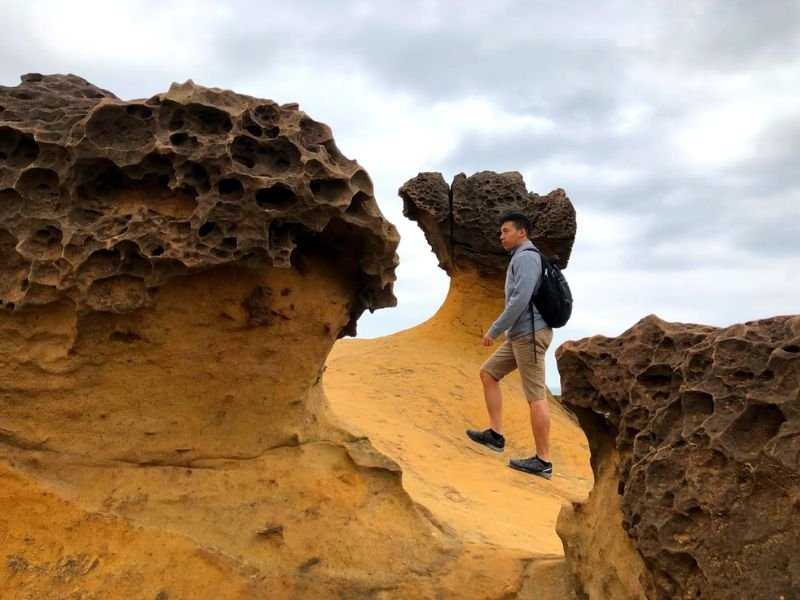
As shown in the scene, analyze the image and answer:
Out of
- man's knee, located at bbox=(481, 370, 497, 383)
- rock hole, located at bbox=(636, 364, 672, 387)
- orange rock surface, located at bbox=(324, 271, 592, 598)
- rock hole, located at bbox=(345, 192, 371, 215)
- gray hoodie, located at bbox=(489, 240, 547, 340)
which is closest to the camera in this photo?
rock hole, located at bbox=(636, 364, 672, 387)

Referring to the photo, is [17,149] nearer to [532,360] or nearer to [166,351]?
[166,351]

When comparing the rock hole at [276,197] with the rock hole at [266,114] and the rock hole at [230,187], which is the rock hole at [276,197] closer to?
the rock hole at [230,187]

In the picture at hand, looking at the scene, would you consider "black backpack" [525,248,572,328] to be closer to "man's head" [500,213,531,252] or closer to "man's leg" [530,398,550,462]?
"man's head" [500,213,531,252]

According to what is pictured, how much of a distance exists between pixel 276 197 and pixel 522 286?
7.47 feet

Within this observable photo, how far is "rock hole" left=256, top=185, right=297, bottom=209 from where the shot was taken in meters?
2.79

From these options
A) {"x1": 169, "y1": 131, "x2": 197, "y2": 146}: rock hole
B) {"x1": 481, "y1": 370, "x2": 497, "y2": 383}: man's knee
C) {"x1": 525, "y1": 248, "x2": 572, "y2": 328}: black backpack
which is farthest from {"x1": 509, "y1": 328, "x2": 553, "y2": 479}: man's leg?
{"x1": 169, "y1": 131, "x2": 197, "y2": 146}: rock hole

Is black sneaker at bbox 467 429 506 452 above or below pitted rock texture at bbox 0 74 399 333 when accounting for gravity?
below

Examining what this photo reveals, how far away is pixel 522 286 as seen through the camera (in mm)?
4656

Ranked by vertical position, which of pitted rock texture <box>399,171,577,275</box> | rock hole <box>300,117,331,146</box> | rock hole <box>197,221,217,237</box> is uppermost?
pitted rock texture <box>399,171,577,275</box>

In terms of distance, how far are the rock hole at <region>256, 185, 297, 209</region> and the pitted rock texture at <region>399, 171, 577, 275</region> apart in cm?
600

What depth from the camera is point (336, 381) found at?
22.9 ft

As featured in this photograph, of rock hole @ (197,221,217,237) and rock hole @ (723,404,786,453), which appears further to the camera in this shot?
rock hole @ (197,221,217,237)

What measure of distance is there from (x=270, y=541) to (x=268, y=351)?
2.60 ft

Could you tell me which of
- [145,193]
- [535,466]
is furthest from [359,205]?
[535,466]
